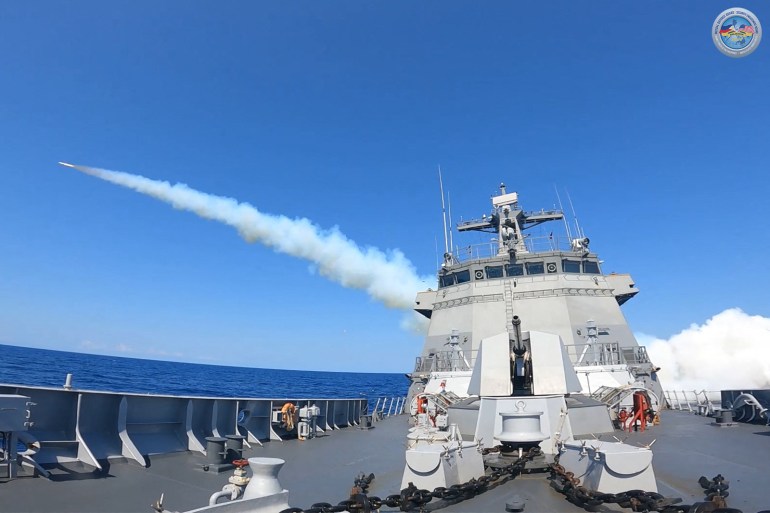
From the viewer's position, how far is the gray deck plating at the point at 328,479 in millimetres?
4098

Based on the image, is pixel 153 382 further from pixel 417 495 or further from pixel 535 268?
pixel 417 495

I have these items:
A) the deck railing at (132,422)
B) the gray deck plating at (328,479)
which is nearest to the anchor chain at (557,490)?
the gray deck plating at (328,479)

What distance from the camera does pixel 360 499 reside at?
322cm

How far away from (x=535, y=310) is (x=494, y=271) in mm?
1998

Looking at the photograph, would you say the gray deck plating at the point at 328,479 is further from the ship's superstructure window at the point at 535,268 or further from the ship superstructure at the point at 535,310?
the ship's superstructure window at the point at 535,268

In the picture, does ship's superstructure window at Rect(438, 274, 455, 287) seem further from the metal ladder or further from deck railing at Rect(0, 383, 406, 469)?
deck railing at Rect(0, 383, 406, 469)

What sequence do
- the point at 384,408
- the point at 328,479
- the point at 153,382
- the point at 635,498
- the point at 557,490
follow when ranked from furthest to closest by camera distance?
the point at 153,382
the point at 384,408
the point at 328,479
the point at 557,490
the point at 635,498

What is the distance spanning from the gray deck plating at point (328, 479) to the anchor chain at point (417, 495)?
0.30 ft

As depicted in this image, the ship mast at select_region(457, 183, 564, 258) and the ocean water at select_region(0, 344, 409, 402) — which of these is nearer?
the ship mast at select_region(457, 183, 564, 258)

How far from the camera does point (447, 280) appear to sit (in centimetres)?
1750

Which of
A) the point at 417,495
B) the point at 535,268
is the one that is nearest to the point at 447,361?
the point at 535,268

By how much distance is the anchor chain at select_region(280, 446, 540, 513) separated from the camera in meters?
3.17

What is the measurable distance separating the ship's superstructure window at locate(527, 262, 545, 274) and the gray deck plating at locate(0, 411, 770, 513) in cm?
763

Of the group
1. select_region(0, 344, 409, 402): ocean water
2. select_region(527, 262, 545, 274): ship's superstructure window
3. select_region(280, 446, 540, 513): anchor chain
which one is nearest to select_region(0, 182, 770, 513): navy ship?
select_region(280, 446, 540, 513): anchor chain
